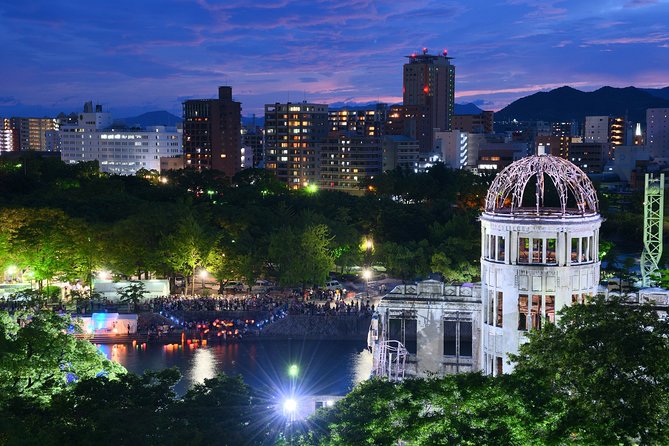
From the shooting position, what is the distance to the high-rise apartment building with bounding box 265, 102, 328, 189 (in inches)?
7392

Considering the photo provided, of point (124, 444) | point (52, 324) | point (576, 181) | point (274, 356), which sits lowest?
point (274, 356)

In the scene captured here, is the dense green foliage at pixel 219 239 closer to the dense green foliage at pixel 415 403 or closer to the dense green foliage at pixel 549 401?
the dense green foliage at pixel 415 403

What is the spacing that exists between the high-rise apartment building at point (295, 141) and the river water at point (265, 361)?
397 feet

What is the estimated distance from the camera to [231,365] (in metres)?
59.6

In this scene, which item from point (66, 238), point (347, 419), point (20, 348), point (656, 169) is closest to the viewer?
point (347, 419)

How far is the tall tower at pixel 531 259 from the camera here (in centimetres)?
3616

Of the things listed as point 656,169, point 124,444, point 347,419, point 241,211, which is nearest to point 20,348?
point 124,444

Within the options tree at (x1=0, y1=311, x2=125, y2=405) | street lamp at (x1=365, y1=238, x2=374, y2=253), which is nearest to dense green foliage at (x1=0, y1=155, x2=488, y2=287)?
street lamp at (x1=365, y1=238, x2=374, y2=253)

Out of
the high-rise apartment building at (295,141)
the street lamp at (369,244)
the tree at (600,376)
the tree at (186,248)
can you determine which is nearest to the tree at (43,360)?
the tree at (600,376)

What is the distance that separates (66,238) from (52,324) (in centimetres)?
4147

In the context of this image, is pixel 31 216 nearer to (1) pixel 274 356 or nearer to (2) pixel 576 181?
(1) pixel 274 356

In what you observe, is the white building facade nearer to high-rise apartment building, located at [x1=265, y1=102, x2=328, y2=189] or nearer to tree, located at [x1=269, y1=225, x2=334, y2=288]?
tree, located at [x1=269, y1=225, x2=334, y2=288]

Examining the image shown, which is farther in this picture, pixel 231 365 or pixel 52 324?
pixel 231 365

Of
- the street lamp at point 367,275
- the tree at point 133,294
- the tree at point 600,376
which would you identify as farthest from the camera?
the street lamp at point 367,275
